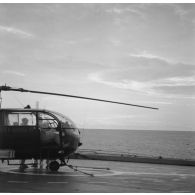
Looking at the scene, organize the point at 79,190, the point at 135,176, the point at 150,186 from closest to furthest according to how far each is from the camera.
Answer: the point at 79,190, the point at 150,186, the point at 135,176

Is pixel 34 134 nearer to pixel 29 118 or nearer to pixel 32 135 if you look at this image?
pixel 32 135

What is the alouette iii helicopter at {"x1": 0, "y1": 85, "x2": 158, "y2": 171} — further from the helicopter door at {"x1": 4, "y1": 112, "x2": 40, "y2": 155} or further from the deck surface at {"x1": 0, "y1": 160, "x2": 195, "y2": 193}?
the deck surface at {"x1": 0, "y1": 160, "x2": 195, "y2": 193}

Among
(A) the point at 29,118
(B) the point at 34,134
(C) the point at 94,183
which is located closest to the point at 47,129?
(B) the point at 34,134

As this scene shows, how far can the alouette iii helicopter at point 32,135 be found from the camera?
54.5 ft

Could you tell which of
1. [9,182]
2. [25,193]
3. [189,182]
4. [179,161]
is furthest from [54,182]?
[179,161]

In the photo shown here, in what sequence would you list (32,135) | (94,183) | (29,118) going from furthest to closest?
(29,118) < (32,135) < (94,183)

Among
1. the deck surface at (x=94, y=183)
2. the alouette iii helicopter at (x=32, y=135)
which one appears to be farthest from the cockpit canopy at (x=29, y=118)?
the deck surface at (x=94, y=183)

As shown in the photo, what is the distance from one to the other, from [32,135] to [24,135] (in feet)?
1.14

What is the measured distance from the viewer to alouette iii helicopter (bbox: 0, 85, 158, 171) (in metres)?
16.6

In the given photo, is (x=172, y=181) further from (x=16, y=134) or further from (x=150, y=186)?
(x=16, y=134)

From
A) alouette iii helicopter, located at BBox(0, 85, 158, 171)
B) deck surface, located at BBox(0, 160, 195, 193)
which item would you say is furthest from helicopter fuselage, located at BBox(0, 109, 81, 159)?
deck surface, located at BBox(0, 160, 195, 193)

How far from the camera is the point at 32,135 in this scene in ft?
54.4

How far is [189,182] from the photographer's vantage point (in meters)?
14.0

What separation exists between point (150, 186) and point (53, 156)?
18.7 ft
